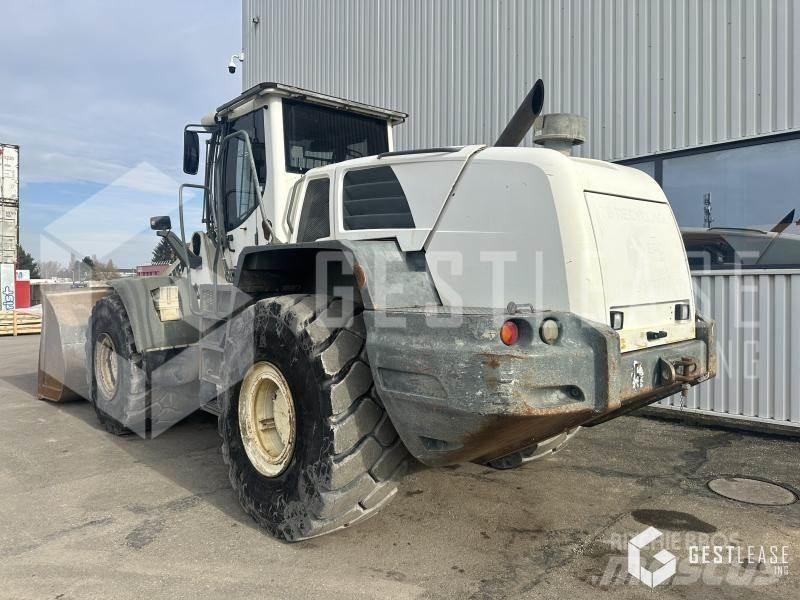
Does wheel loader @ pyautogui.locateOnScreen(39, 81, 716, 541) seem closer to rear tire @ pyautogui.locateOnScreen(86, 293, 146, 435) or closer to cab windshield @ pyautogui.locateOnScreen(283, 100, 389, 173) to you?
cab windshield @ pyautogui.locateOnScreen(283, 100, 389, 173)

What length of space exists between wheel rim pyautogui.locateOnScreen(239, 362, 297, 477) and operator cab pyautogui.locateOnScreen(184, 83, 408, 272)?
1.07 metres

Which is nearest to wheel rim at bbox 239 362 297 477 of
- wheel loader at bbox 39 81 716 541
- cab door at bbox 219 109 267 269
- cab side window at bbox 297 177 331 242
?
wheel loader at bbox 39 81 716 541

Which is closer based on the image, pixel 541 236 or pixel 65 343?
pixel 541 236

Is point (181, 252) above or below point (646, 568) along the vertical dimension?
above

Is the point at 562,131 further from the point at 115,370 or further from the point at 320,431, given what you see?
the point at 115,370

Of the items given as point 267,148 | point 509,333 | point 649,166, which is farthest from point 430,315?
point 649,166

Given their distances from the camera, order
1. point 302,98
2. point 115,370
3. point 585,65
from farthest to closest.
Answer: point 585,65
point 115,370
point 302,98

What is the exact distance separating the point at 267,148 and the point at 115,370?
3.12 m

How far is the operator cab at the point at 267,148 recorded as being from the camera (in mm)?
4539

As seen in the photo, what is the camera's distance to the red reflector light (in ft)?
9.38

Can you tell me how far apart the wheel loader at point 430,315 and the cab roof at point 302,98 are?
0.08ft

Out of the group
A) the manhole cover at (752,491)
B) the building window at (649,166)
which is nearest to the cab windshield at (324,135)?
the building window at (649,166)

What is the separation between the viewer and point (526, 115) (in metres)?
4.39

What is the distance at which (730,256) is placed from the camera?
6.38m
